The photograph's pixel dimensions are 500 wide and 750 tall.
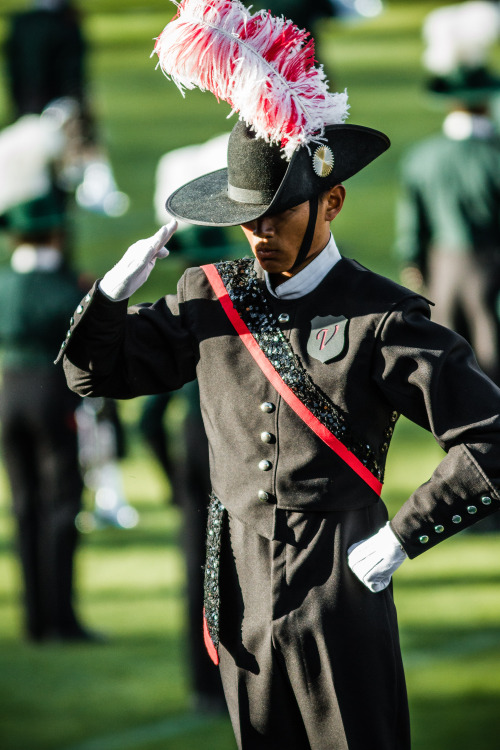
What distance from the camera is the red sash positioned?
2820 mm

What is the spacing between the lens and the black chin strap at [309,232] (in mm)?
2781

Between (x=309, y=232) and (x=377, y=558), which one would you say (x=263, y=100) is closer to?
(x=309, y=232)

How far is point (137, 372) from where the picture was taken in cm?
297

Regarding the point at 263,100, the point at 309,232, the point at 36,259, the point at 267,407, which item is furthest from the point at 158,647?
the point at 263,100

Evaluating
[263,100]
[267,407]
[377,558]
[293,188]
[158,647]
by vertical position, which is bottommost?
[158,647]

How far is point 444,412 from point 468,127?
405 centimetres

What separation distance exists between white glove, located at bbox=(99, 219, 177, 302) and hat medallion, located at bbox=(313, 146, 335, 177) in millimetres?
353

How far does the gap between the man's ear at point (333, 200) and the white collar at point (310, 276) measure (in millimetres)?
67

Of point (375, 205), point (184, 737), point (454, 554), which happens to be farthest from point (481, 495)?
point (375, 205)

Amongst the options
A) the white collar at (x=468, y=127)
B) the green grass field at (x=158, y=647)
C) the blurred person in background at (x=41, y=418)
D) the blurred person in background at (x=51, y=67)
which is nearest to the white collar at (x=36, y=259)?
the blurred person in background at (x=41, y=418)

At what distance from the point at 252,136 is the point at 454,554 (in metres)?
3.96

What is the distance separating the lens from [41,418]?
5508mm

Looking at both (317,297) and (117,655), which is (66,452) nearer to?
(117,655)

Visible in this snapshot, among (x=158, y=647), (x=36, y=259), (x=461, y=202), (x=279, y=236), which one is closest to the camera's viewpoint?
(x=279, y=236)
